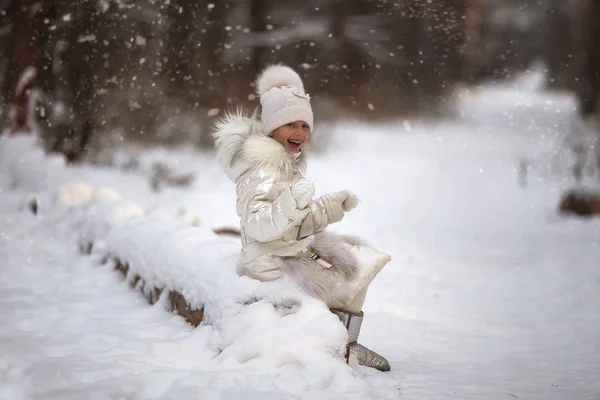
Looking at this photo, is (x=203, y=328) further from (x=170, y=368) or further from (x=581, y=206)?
(x=581, y=206)

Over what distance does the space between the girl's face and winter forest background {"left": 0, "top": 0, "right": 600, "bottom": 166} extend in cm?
822

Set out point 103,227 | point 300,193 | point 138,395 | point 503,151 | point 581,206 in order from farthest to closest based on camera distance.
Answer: point 503,151, point 581,206, point 103,227, point 300,193, point 138,395

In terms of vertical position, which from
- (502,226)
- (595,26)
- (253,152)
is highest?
(595,26)

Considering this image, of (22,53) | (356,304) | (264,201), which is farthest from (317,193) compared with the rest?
(264,201)

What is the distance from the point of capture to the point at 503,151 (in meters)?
12.7

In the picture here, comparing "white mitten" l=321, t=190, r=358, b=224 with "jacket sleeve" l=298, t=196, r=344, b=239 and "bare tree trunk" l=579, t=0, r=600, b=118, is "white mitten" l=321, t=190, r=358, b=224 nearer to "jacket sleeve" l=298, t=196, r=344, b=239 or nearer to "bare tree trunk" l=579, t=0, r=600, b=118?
"jacket sleeve" l=298, t=196, r=344, b=239

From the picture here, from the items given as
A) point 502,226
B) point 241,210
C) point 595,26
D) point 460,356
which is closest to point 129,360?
point 241,210

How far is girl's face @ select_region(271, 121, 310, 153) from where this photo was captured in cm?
325

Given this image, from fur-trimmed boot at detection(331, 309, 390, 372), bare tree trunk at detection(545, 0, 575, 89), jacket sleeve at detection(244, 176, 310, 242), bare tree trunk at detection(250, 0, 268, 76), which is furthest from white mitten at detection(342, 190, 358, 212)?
bare tree trunk at detection(545, 0, 575, 89)

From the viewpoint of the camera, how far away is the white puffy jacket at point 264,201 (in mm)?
2912

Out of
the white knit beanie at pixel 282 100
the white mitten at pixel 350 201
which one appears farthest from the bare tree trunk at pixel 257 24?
the white mitten at pixel 350 201

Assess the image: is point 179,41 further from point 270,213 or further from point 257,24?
point 270,213

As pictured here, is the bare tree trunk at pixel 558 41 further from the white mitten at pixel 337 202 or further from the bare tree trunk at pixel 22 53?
the white mitten at pixel 337 202

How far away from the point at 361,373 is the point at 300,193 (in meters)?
0.96
